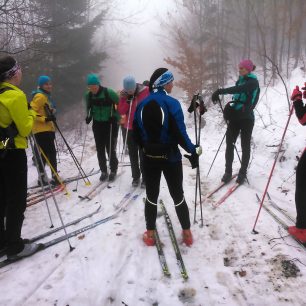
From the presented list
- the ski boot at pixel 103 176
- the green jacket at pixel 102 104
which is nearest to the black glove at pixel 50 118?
the green jacket at pixel 102 104

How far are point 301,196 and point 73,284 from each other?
3.21 meters

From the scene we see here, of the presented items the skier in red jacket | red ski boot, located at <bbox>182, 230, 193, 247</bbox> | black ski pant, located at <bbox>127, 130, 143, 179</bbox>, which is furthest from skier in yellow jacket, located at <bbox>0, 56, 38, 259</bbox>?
the skier in red jacket

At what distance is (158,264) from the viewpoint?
393cm

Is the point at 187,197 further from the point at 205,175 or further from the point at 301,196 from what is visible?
the point at 301,196

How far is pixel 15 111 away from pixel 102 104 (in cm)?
318

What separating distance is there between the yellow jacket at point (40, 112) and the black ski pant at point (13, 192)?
2.75 m

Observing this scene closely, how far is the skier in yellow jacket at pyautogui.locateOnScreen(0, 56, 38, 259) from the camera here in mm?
3664

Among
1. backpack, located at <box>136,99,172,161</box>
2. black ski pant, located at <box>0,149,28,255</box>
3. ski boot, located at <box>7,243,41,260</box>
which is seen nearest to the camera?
backpack, located at <box>136,99,172,161</box>

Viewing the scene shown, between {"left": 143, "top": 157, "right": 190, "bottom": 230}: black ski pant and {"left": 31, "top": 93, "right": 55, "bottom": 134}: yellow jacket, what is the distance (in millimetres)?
3400

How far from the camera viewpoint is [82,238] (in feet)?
15.2

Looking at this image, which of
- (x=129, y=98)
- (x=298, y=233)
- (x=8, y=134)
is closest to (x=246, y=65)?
(x=129, y=98)

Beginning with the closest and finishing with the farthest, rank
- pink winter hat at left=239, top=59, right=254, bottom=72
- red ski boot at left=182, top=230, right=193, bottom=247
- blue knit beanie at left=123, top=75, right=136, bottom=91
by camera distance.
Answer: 1. red ski boot at left=182, top=230, right=193, bottom=247
2. pink winter hat at left=239, top=59, right=254, bottom=72
3. blue knit beanie at left=123, top=75, right=136, bottom=91

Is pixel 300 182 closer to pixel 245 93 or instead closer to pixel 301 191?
pixel 301 191

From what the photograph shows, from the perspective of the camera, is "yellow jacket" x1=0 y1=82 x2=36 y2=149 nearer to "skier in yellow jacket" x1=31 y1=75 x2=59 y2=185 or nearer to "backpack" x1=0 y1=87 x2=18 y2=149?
"backpack" x1=0 y1=87 x2=18 y2=149
